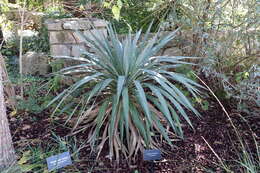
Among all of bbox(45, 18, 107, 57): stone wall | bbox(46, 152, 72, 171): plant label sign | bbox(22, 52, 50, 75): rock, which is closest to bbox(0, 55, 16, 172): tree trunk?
bbox(46, 152, 72, 171): plant label sign

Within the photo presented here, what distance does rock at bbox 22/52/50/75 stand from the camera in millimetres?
3372

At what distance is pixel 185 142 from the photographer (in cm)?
209

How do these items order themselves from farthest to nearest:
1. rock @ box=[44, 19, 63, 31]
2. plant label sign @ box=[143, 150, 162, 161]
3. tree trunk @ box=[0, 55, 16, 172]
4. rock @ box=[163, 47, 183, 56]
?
rock @ box=[163, 47, 183, 56], rock @ box=[44, 19, 63, 31], plant label sign @ box=[143, 150, 162, 161], tree trunk @ box=[0, 55, 16, 172]

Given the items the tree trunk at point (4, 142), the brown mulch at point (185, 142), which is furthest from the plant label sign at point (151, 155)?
the tree trunk at point (4, 142)

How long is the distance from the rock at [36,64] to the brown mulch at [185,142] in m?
1.15

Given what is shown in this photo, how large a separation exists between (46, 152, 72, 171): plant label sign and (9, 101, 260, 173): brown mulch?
12 cm

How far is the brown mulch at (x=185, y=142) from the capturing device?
70.9 inches

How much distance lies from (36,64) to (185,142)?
228 cm

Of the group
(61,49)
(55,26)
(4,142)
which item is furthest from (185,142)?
(55,26)

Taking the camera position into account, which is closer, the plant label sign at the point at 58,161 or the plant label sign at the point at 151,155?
the plant label sign at the point at 58,161

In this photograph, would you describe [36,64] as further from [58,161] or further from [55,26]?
[58,161]

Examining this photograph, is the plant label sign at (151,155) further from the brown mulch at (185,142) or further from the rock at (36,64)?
the rock at (36,64)

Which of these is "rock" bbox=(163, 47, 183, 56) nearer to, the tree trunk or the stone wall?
the stone wall

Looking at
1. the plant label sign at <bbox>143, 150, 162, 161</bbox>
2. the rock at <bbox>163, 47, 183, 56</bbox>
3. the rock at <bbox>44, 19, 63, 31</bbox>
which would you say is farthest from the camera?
the rock at <bbox>163, 47, 183, 56</bbox>
